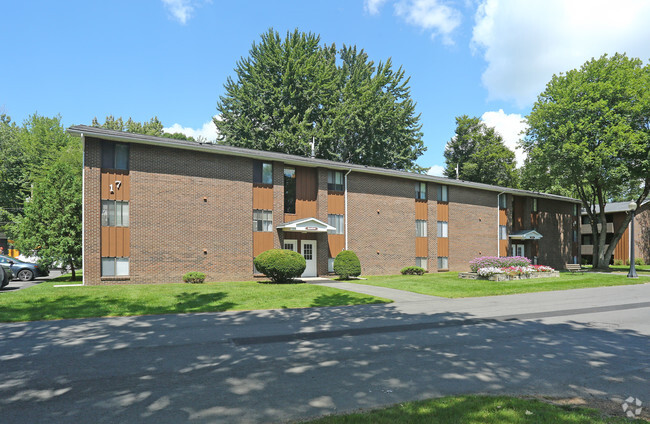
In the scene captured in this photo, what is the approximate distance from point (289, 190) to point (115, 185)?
9561mm

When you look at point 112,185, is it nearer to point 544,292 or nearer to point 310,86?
point 544,292

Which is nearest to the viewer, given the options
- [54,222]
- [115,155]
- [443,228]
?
[115,155]

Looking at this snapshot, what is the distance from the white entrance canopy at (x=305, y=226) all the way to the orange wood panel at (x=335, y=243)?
1763 mm

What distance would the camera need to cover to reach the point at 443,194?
3084 centimetres

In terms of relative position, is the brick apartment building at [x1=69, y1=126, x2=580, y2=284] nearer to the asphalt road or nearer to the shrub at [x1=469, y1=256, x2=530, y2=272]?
the shrub at [x1=469, y1=256, x2=530, y2=272]

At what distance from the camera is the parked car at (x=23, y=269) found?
2281 cm

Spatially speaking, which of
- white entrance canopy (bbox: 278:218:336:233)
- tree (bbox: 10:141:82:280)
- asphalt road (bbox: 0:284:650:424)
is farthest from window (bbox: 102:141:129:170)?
asphalt road (bbox: 0:284:650:424)

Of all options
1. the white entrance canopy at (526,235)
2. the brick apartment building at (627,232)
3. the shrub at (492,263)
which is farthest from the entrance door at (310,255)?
the brick apartment building at (627,232)

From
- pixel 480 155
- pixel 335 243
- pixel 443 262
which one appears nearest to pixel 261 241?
pixel 335 243

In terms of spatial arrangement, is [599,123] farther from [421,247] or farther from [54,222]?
[54,222]

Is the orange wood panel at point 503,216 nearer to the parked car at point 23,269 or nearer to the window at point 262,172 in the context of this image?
the window at point 262,172

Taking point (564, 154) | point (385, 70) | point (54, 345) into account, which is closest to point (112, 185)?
point (54, 345)

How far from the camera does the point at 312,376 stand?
18.6 feet

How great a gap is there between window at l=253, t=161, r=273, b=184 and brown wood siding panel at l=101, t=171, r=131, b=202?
22.0 feet
